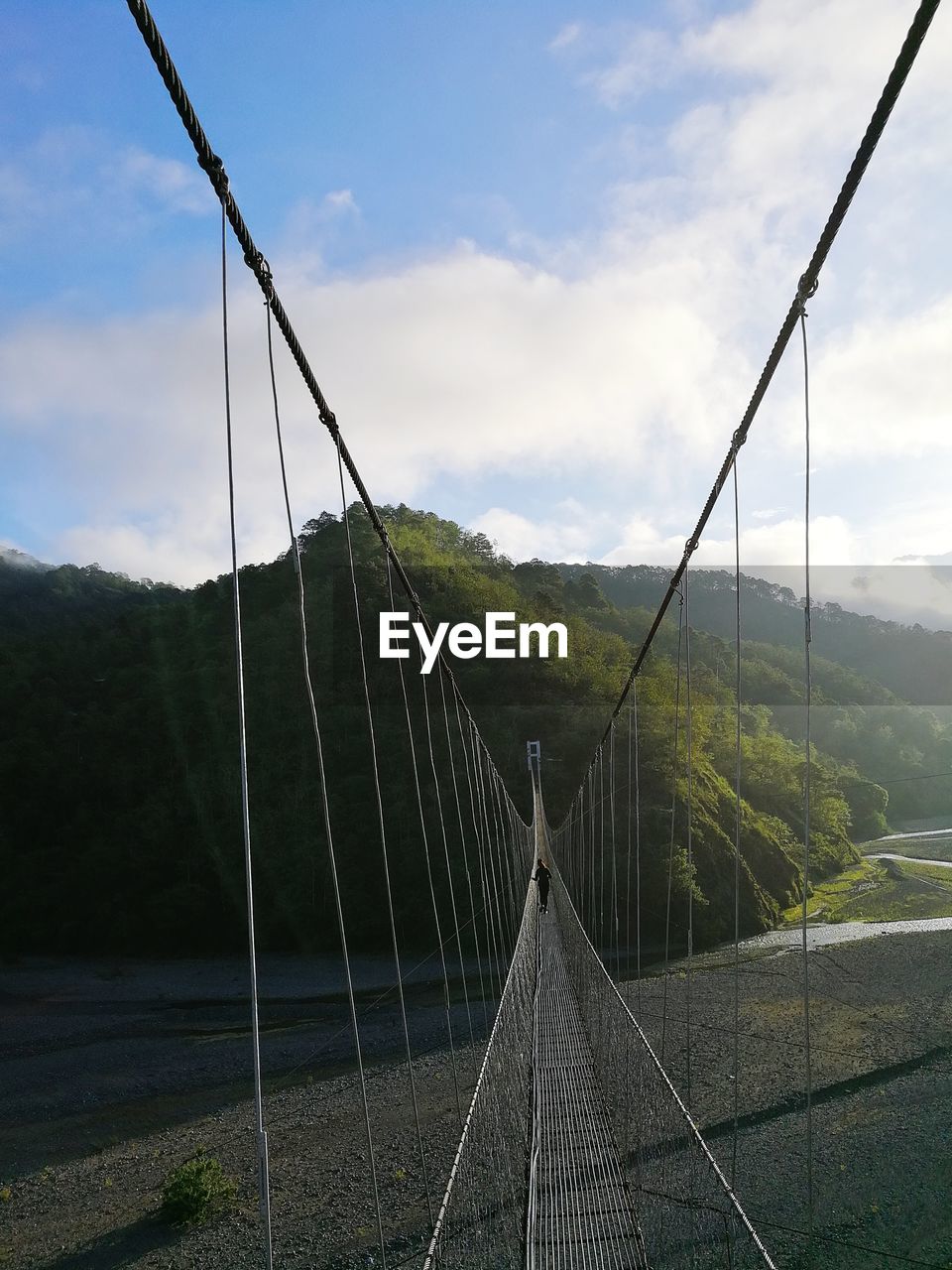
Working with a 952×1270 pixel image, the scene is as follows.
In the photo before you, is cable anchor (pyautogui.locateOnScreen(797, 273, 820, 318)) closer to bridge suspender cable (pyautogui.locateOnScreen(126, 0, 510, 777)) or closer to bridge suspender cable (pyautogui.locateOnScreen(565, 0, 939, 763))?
bridge suspender cable (pyautogui.locateOnScreen(565, 0, 939, 763))

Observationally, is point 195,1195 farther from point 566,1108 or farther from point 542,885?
point 542,885

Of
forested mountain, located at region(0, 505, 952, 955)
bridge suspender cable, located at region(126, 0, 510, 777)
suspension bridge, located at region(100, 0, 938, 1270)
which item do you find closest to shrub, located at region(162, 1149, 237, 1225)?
suspension bridge, located at region(100, 0, 938, 1270)

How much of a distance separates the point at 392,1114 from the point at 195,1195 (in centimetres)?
219

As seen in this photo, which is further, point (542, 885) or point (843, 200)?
point (542, 885)

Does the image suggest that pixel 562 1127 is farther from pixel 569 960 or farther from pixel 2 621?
pixel 2 621

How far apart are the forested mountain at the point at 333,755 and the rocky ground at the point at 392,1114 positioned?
15.7 feet

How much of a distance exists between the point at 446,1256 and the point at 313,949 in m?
19.2

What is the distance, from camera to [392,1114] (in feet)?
27.2

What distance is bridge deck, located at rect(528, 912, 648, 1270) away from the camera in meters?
3.33

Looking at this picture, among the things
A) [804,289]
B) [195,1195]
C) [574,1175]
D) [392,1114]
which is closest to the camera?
[804,289]

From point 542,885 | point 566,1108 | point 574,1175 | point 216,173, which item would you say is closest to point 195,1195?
point 566,1108

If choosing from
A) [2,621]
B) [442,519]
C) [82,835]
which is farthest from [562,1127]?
[442,519]

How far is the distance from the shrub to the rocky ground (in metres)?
0.14

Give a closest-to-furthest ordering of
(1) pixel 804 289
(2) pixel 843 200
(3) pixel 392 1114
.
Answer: (2) pixel 843 200
(1) pixel 804 289
(3) pixel 392 1114
